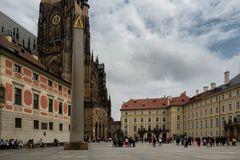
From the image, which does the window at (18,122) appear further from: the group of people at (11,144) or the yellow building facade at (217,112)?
the yellow building facade at (217,112)

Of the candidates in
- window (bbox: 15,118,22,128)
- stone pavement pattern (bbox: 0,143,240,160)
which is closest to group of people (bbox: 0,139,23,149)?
window (bbox: 15,118,22,128)

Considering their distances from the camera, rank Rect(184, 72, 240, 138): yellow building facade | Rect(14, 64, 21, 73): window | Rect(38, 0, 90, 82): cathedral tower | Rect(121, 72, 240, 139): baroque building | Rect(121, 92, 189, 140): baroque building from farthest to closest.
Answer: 1. Rect(121, 92, 189, 140): baroque building
2. Rect(38, 0, 90, 82): cathedral tower
3. Rect(121, 72, 240, 139): baroque building
4. Rect(184, 72, 240, 138): yellow building facade
5. Rect(14, 64, 21, 73): window

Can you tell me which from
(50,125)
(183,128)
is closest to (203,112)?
(183,128)

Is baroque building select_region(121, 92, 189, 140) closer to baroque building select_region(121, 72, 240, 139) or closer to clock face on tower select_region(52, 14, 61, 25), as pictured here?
baroque building select_region(121, 72, 240, 139)

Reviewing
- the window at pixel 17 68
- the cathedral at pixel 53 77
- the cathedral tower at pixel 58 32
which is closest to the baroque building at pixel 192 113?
the cathedral at pixel 53 77

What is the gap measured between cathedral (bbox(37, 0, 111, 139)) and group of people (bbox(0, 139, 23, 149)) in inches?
A: 1882

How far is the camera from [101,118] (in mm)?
99812

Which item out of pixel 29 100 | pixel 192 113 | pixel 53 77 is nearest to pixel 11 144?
pixel 29 100

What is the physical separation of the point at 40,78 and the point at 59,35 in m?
47.2

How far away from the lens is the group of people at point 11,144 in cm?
3784

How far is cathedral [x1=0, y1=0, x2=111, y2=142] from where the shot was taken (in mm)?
44156

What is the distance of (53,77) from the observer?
176ft

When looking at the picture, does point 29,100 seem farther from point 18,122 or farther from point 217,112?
point 217,112

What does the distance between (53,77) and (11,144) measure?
16.2 metres
